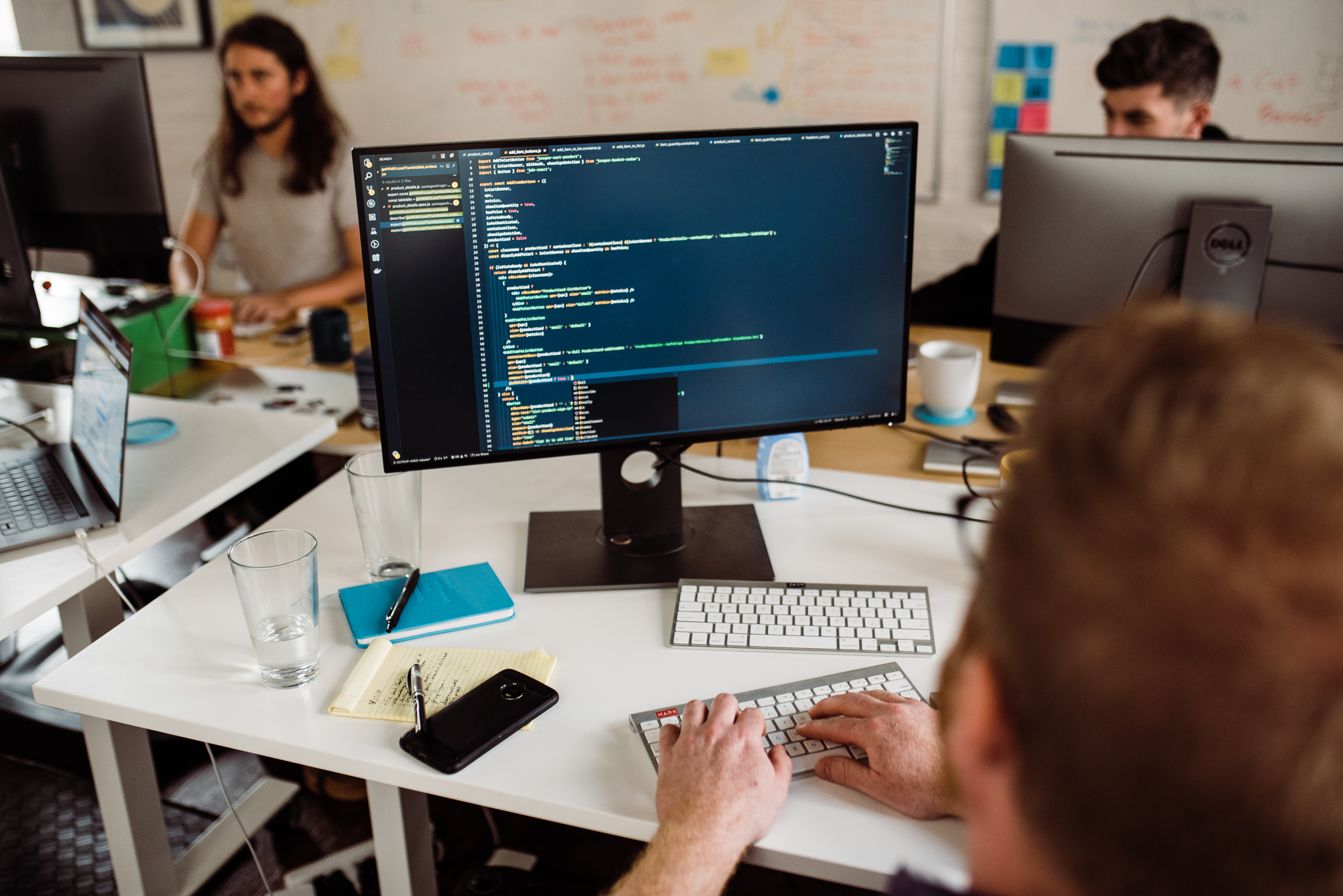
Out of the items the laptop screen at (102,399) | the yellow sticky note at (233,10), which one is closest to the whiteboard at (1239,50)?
the laptop screen at (102,399)

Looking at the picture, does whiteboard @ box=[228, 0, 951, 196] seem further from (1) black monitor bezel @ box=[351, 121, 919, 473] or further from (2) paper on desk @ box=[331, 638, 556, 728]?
(2) paper on desk @ box=[331, 638, 556, 728]

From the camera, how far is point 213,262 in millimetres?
4082

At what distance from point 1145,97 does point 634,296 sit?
5.96 ft

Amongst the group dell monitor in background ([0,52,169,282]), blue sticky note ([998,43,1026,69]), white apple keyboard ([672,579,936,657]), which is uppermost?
blue sticky note ([998,43,1026,69])

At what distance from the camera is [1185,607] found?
371 mm

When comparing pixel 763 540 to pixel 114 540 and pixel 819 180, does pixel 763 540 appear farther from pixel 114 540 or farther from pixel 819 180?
pixel 114 540

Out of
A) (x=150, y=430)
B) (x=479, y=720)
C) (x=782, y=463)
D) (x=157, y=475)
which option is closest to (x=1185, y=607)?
(x=479, y=720)

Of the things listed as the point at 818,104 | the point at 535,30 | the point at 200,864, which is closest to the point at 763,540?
the point at 200,864

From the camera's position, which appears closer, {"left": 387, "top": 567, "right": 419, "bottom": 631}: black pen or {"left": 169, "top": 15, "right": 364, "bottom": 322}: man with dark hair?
{"left": 387, "top": 567, "right": 419, "bottom": 631}: black pen

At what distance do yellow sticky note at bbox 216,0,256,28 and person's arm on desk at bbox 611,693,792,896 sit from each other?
384 cm

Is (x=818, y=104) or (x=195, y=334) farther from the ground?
(x=818, y=104)

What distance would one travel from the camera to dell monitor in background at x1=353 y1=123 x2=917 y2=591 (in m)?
1.07

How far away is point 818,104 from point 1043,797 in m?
3.15

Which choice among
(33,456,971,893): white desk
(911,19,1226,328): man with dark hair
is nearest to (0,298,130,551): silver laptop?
(33,456,971,893): white desk
